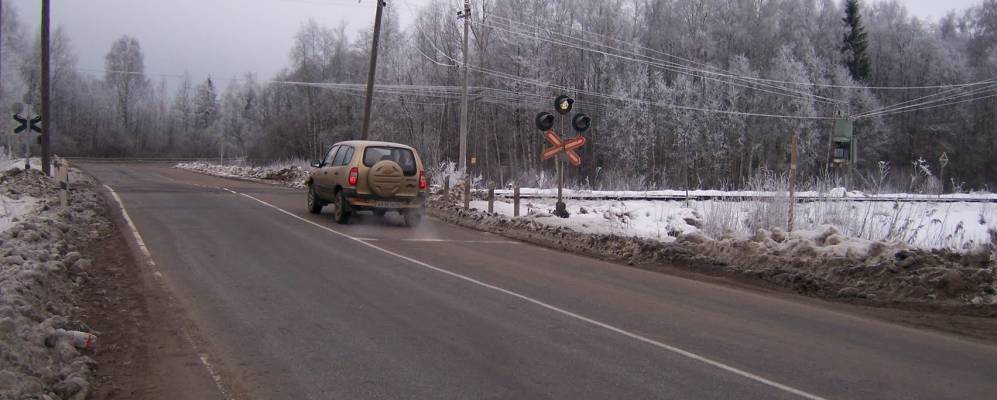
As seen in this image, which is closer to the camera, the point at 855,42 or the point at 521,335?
the point at 521,335

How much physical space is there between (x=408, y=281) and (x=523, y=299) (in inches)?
71.6

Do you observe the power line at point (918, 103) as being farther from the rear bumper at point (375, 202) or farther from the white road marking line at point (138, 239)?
the white road marking line at point (138, 239)

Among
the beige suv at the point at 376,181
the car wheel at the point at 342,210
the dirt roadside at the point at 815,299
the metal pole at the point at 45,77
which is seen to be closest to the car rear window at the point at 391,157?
the beige suv at the point at 376,181

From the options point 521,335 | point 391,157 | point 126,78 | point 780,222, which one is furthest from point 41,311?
point 126,78

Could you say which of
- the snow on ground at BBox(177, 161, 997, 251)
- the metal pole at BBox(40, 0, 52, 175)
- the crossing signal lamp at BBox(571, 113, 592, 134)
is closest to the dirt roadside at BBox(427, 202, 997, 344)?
the snow on ground at BBox(177, 161, 997, 251)

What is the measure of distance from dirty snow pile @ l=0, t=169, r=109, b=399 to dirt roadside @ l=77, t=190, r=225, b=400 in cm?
18

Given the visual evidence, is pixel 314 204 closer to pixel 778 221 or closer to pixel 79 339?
pixel 778 221

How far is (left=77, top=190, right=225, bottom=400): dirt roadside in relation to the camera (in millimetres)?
5234

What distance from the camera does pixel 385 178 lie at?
16406 mm

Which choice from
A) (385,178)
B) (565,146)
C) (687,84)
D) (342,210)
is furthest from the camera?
(687,84)

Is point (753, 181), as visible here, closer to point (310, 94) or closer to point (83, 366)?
point (83, 366)

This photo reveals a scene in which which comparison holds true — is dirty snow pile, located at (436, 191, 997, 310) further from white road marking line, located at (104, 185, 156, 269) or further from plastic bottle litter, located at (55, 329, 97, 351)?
plastic bottle litter, located at (55, 329, 97, 351)

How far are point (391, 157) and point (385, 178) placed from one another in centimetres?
69

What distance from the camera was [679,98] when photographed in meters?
57.3
